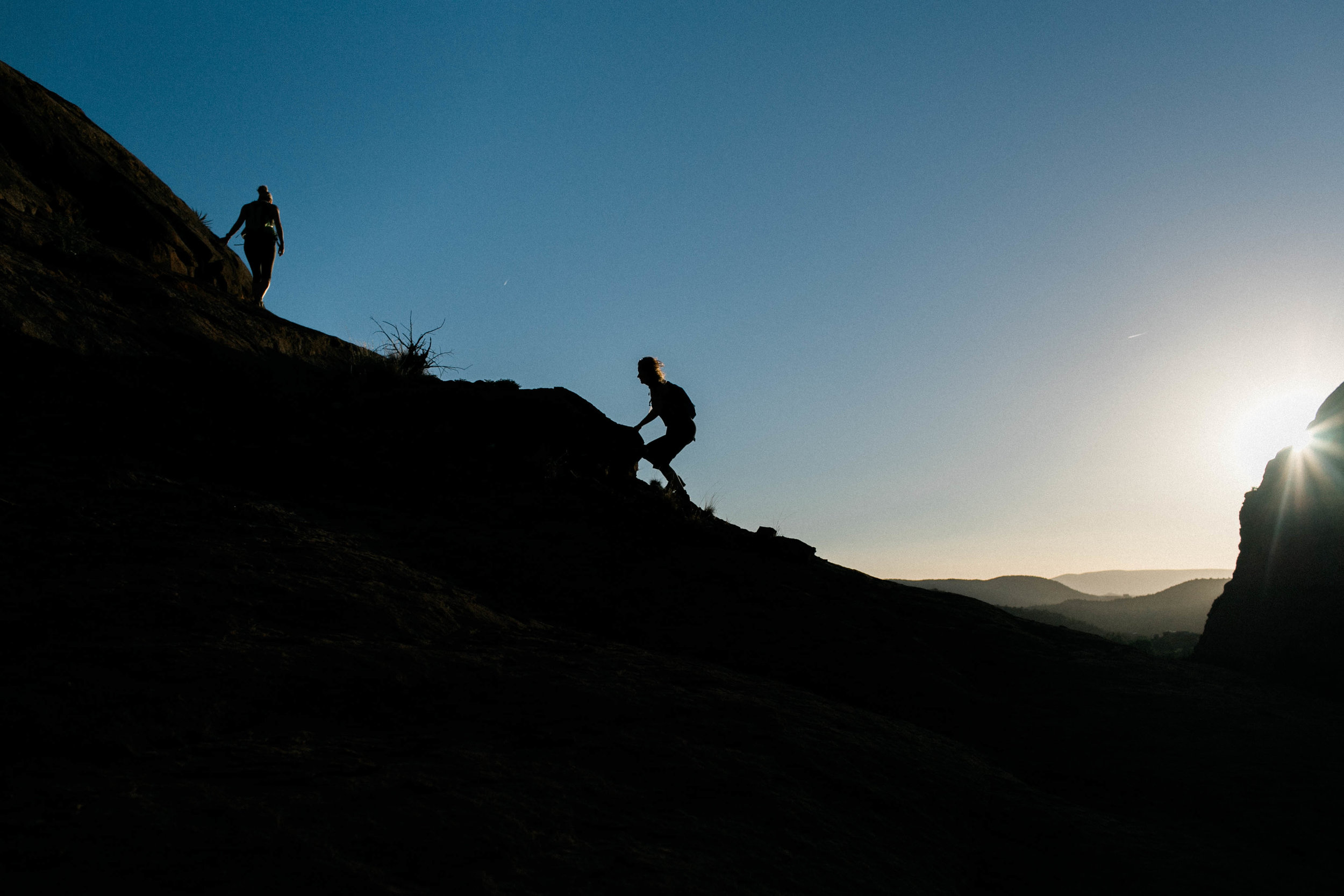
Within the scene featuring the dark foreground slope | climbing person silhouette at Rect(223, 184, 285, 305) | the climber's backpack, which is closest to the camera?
the dark foreground slope

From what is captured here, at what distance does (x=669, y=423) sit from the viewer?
8.80 meters

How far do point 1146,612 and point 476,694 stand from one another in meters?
75.3

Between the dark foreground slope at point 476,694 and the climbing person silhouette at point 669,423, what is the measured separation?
1.56 m

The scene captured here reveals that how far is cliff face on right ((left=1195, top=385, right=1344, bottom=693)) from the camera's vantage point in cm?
685

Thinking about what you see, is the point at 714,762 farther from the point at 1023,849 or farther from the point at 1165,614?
the point at 1165,614

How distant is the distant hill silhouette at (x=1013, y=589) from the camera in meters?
117

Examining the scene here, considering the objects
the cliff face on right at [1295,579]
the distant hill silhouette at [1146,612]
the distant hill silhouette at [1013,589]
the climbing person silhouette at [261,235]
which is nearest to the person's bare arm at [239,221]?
the climbing person silhouette at [261,235]

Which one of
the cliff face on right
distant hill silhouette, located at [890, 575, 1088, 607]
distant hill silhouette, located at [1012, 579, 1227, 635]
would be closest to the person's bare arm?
the cliff face on right

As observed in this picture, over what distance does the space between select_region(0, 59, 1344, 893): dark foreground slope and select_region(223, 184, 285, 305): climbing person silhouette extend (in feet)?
9.71

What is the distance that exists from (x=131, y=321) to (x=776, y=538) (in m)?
6.49

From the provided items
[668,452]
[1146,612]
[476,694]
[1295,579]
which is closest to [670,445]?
[668,452]

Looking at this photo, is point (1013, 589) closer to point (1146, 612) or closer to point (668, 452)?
point (1146, 612)

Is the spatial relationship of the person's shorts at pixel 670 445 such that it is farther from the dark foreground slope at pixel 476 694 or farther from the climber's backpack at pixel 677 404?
the dark foreground slope at pixel 476 694

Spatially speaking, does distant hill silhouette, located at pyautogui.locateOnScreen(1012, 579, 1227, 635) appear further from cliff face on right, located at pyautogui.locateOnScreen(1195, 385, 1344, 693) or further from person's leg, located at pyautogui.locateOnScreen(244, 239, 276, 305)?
person's leg, located at pyautogui.locateOnScreen(244, 239, 276, 305)
